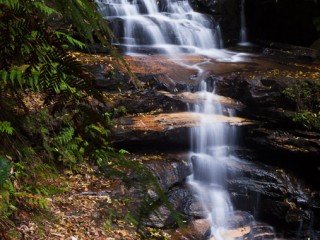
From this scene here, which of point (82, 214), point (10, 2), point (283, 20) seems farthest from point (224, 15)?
point (10, 2)

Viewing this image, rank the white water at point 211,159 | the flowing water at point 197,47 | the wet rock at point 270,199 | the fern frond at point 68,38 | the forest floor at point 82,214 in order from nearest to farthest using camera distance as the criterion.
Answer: the fern frond at point 68,38
the forest floor at point 82,214
the white water at point 211,159
the flowing water at point 197,47
the wet rock at point 270,199

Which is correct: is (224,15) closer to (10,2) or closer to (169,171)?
(169,171)

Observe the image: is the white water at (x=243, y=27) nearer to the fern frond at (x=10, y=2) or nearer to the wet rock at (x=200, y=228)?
the wet rock at (x=200, y=228)

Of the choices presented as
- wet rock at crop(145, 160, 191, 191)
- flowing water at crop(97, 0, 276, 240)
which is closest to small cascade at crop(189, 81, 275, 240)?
flowing water at crop(97, 0, 276, 240)

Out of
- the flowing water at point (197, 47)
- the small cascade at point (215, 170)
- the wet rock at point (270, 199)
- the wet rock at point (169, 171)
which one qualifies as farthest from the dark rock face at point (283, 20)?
the wet rock at point (169, 171)

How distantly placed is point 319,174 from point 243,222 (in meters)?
2.11

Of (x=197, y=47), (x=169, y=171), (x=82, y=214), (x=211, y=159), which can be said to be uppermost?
(x=197, y=47)

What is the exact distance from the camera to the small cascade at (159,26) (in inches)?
423

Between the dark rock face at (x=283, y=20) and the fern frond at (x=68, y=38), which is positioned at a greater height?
the dark rock face at (x=283, y=20)

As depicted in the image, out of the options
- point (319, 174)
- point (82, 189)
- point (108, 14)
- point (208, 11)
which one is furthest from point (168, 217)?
point (208, 11)

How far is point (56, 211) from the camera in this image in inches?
191

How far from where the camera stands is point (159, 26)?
11445 mm

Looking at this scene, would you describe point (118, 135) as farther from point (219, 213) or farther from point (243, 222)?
point (243, 222)

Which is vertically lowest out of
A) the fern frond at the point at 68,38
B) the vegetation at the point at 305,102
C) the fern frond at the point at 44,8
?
the vegetation at the point at 305,102
